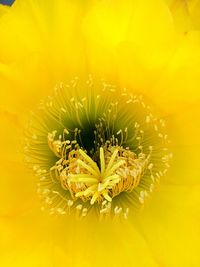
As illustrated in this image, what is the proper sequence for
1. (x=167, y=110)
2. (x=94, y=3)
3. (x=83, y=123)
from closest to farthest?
(x=94, y=3), (x=167, y=110), (x=83, y=123)

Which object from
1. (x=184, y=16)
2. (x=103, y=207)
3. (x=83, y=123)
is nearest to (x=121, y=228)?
(x=103, y=207)

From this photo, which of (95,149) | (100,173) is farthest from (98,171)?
(95,149)

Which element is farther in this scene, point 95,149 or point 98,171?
point 95,149

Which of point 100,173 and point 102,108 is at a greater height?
point 102,108

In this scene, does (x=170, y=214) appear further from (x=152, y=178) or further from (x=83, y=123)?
(x=83, y=123)

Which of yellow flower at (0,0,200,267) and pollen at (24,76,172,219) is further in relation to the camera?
pollen at (24,76,172,219)

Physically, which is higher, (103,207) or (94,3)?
(94,3)

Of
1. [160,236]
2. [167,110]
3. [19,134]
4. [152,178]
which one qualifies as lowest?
[160,236]

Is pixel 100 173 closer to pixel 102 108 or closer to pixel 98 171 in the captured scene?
pixel 98 171
